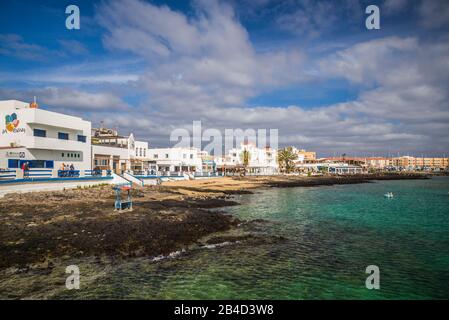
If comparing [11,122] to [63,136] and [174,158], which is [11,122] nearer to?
[63,136]

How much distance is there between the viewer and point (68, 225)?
19.7 metres

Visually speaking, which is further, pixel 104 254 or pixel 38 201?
pixel 38 201

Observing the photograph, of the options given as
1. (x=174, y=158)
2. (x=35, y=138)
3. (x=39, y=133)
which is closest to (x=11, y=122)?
(x=39, y=133)

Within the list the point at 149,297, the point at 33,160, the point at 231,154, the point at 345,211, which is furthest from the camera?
the point at 231,154

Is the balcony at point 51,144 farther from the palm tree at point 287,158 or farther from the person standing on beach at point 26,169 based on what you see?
the palm tree at point 287,158

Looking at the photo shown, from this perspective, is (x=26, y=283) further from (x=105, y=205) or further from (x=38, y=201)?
(x=38, y=201)

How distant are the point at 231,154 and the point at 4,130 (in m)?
119

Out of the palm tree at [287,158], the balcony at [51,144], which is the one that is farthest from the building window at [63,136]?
the palm tree at [287,158]

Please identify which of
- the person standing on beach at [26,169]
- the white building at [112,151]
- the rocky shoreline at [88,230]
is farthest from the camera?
the white building at [112,151]

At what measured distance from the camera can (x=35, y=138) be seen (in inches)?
1458

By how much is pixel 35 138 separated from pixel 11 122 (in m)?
4.19

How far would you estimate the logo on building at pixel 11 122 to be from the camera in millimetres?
37562

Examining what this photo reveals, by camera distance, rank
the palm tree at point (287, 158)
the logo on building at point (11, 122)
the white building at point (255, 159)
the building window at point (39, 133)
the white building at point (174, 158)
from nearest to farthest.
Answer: the logo on building at point (11, 122), the building window at point (39, 133), the white building at point (174, 158), the palm tree at point (287, 158), the white building at point (255, 159)

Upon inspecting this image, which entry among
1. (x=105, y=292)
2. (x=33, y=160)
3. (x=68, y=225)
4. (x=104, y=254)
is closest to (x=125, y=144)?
(x=33, y=160)
